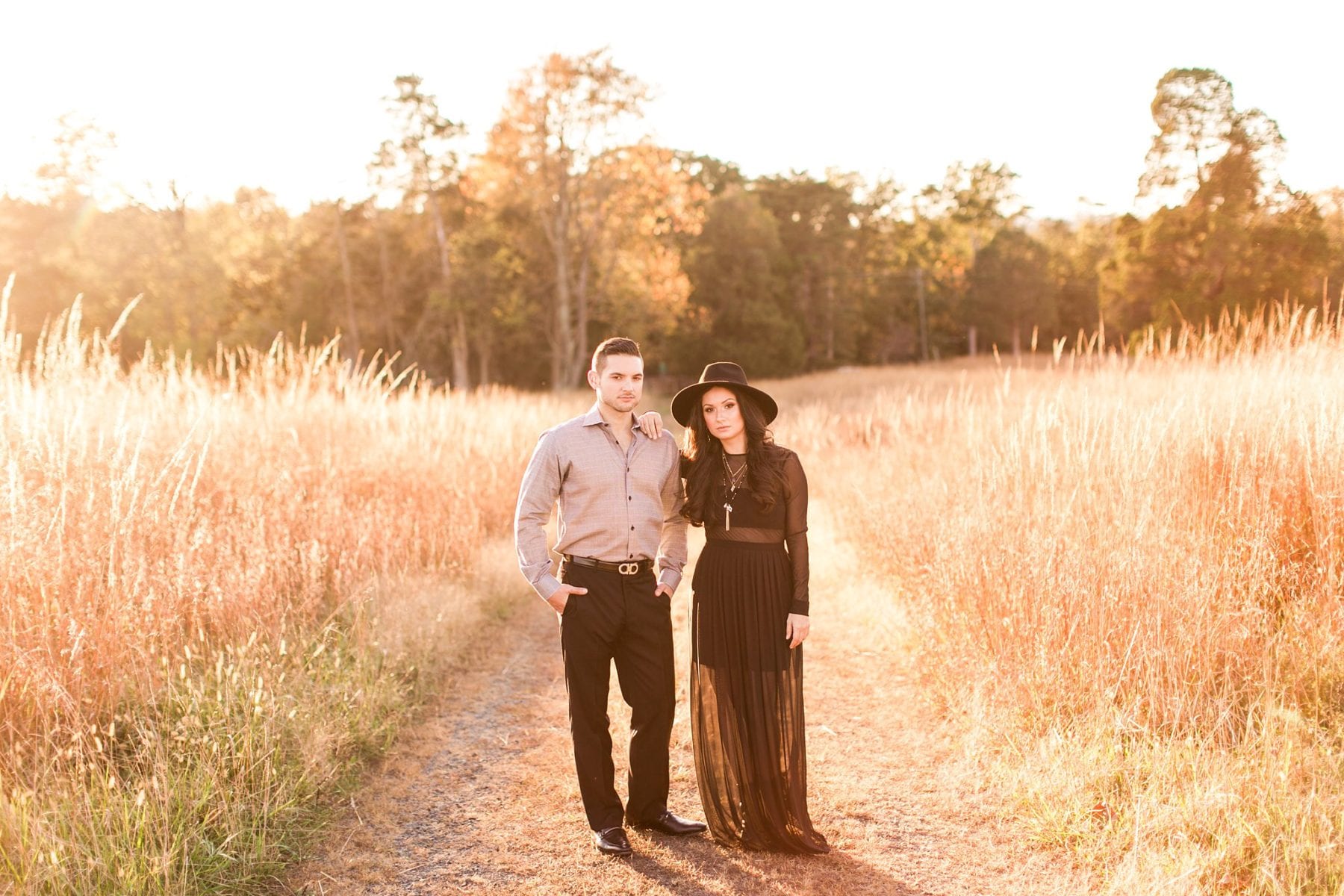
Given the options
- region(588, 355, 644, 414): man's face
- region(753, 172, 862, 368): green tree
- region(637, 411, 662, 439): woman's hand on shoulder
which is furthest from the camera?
region(753, 172, 862, 368): green tree

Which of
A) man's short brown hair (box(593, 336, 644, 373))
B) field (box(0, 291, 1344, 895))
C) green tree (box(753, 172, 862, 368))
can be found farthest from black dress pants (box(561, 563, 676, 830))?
green tree (box(753, 172, 862, 368))

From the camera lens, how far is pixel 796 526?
11.3 feet

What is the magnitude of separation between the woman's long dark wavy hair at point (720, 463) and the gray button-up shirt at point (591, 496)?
155 mm

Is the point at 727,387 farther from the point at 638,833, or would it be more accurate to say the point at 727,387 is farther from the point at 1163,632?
the point at 1163,632

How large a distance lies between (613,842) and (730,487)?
1.46 metres

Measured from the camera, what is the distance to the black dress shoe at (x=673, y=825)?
3.61 metres

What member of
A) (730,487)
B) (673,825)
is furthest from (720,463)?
(673,825)

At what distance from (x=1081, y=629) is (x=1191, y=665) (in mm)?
463

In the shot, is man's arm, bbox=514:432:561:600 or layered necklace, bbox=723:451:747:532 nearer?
man's arm, bbox=514:432:561:600

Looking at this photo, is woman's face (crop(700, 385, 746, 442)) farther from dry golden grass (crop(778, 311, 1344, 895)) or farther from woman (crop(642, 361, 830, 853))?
dry golden grass (crop(778, 311, 1344, 895))

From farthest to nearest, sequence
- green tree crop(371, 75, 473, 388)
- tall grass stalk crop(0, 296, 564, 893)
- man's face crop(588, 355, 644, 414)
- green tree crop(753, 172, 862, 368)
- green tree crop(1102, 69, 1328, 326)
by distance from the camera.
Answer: green tree crop(753, 172, 862, 368) < green tree crop(371, 75, 473, 388) < green tree crop(1102, 69, 1328, 326) < man's face crop(588, 355, 644, 414) < tall grass stalk crop(0, 296, 564, 893)

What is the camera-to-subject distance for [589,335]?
107 feet

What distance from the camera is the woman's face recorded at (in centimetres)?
345

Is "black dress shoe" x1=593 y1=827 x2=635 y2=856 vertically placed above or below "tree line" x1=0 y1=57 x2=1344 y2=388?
below
